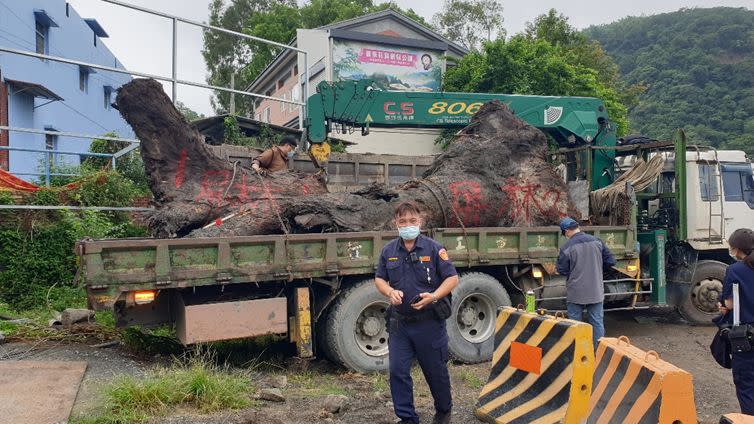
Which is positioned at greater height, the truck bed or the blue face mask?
the blue face mask

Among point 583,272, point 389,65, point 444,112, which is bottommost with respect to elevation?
point 583,272

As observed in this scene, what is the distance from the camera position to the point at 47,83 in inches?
766

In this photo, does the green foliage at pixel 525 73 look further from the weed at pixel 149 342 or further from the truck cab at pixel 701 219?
the weed at pixel 149 342

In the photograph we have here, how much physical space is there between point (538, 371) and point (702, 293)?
6.07m

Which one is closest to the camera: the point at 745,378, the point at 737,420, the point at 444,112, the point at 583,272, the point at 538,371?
the point at 737,420

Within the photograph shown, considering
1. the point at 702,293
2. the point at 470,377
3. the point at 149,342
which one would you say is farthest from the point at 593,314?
the point at 149,342

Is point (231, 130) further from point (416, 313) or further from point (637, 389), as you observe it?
point (637, 389)

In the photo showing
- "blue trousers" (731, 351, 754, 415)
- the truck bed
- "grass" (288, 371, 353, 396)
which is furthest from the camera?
"grass" (288, 371, 353, 396)

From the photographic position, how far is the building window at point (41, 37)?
1933cm

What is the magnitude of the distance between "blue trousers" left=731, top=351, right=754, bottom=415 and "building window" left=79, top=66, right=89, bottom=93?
77.9ft

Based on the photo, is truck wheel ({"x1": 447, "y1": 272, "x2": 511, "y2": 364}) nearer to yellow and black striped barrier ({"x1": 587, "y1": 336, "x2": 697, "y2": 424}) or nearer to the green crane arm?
yellow and black striped barrier ({"x1": 587, "y1": 336, "x2": 697, "y2": 424})

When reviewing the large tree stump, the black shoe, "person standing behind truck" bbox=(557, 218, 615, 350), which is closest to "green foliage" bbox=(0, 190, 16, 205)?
the large tree stump

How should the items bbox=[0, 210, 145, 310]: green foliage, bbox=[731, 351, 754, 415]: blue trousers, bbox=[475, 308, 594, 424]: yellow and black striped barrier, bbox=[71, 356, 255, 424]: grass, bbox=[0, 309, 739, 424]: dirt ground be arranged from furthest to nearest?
bbox=[0, 210, 145, 310]: green foliage, bbox=[0, 309, 739, 424]: dirt ground, bbox=[71, 356, 255, 424]: grass, bbox=[475, 308, 594, 424]: yellow and black striped barrier, bbox=[731, 351, 754, 415]: blue trousers

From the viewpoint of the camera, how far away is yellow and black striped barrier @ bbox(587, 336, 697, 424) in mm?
3750
